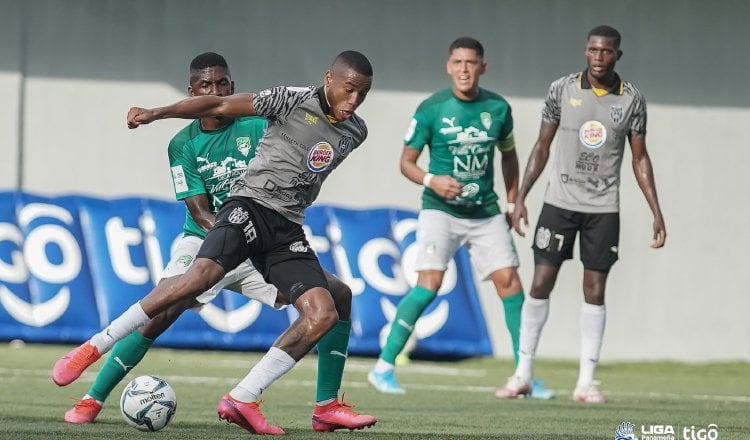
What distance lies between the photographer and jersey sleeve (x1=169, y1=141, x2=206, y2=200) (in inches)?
298

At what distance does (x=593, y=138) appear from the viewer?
9.79 m

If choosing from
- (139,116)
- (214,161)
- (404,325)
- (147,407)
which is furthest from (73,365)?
(404,325)

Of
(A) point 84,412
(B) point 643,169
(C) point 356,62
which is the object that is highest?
(C) point 356,62

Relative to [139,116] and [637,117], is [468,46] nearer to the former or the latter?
[637,117]

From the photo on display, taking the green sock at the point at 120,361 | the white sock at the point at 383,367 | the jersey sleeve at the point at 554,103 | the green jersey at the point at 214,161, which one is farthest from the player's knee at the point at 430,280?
the green sock at the point at 120,361

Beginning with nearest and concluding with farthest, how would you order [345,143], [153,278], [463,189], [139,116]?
[139,116], [345,143], [463,189], [153,278]

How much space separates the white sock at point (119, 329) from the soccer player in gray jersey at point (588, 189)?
3.92 meters

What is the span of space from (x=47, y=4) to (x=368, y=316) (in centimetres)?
496

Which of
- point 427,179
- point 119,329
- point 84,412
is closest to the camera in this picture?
point 119,329

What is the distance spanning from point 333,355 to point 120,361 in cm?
114

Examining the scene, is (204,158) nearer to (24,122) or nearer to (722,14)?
(24,122)

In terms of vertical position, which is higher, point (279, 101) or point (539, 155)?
point (279, 101)

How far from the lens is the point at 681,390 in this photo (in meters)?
11.3

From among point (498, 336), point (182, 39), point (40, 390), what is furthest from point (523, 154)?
point (40, 390)
